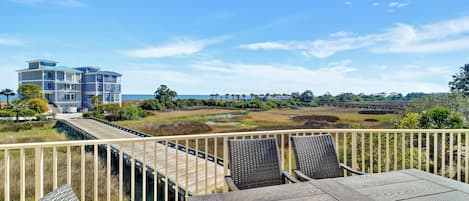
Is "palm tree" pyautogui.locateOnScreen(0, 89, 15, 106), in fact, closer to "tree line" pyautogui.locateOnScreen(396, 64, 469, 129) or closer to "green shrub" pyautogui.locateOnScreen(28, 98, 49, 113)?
"green shrub" pyautogui.locateOnScreen(28, 98, 49, 113)

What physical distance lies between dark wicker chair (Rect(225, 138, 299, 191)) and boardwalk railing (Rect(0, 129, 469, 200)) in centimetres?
40

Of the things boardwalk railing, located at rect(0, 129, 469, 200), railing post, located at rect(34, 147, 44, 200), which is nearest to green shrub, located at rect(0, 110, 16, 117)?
boardwalk railing, located at rect(0, 129, 469, 200)

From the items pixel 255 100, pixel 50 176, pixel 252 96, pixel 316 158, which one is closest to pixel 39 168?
pixel 316 158

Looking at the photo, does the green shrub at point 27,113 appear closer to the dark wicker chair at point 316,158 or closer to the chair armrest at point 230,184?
the chair armrest at point 230,184

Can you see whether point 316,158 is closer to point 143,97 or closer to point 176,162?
point 176,162

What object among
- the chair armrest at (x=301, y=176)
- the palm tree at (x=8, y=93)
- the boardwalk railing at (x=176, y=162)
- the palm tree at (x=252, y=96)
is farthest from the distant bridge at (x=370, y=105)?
the palm tree at (x=8, y=93)

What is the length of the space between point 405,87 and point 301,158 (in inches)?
669

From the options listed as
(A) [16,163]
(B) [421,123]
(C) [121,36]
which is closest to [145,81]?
(C) [121,36]

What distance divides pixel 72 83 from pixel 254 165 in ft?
84.8

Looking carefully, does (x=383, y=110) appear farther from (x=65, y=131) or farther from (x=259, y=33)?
(x=65, y=131)

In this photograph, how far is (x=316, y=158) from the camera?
2.45 metres

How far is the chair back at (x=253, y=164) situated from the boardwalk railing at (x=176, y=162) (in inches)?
15.8

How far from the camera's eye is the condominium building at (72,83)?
2061 centimetres

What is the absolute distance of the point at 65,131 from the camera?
17.4 m
